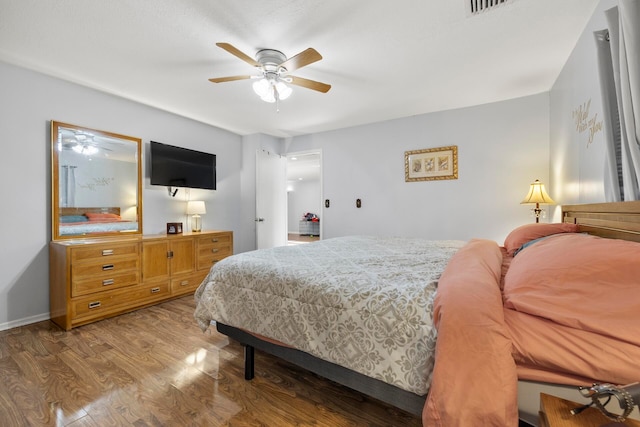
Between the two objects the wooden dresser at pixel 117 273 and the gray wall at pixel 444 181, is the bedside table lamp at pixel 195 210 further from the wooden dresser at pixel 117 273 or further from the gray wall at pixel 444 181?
the gray wall at pixel 444 181

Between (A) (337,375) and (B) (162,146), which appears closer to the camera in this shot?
(A) (337,375)

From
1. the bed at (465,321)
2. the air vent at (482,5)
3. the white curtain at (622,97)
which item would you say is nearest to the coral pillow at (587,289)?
the bed at (465,321)

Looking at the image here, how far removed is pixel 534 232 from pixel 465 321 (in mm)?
1422

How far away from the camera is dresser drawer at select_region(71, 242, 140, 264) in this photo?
257cm

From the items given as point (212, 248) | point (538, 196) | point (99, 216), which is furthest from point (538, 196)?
point (99, 216)

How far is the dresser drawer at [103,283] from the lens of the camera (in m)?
2.57

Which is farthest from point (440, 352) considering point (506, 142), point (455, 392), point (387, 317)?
point (506, 142)

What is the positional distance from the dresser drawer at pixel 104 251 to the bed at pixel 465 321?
1.70 metres

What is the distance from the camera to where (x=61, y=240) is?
2.82 m

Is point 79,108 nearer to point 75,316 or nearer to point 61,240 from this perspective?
point 61,240

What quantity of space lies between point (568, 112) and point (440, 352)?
280 centimetres

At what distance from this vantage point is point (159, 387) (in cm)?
170

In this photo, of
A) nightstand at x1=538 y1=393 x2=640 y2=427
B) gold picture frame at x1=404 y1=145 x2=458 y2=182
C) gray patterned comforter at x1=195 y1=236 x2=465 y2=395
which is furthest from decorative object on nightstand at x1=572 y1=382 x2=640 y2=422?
gold picture frame at x1=404 y1=145 x2=458 y2=182

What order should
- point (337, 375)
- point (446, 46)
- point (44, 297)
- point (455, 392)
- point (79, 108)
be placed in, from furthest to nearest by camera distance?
point (79, 108) → point (44, 297) → point (446, 46) → point (337, 375) → point (455, 392)
